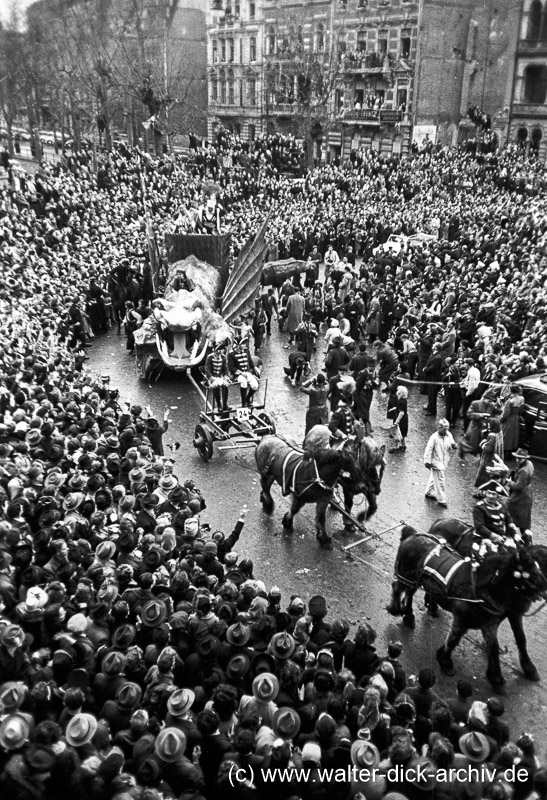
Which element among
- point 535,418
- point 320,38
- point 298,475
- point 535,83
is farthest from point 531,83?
point 298,475

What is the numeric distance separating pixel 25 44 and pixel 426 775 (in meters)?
53.5

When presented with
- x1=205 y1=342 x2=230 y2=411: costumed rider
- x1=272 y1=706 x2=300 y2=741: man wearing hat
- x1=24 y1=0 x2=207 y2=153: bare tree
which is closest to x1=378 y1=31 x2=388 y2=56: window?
x1=24 y1=0 x2=207 y2=153: bare tree

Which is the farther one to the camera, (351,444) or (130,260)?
(130,260)

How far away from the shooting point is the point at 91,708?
5551 mm

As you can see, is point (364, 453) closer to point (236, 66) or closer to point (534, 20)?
point (534, 20)

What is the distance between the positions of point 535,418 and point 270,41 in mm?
53953

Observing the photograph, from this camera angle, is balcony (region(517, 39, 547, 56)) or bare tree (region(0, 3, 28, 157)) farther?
bare tree (region(0, 3, 28, 157))

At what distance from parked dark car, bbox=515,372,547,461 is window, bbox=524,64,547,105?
36.2 meters

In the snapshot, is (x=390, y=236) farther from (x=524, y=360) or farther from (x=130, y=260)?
(x=524, y=360)

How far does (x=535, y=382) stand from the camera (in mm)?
12891

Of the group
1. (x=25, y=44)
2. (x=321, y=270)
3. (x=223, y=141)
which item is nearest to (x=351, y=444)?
(x=321, y=270)

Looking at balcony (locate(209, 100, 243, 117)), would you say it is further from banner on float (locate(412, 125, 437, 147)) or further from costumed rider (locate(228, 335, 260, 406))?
costumed rider (locate(228, 335, 260, 406))

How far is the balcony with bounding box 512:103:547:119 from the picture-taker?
4269 centimetres

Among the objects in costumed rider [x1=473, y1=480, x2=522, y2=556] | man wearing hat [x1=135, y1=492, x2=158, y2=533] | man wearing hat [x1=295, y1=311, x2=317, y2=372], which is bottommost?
man wearing hat [x1=295, y1=311, x2=317, y2=372]
